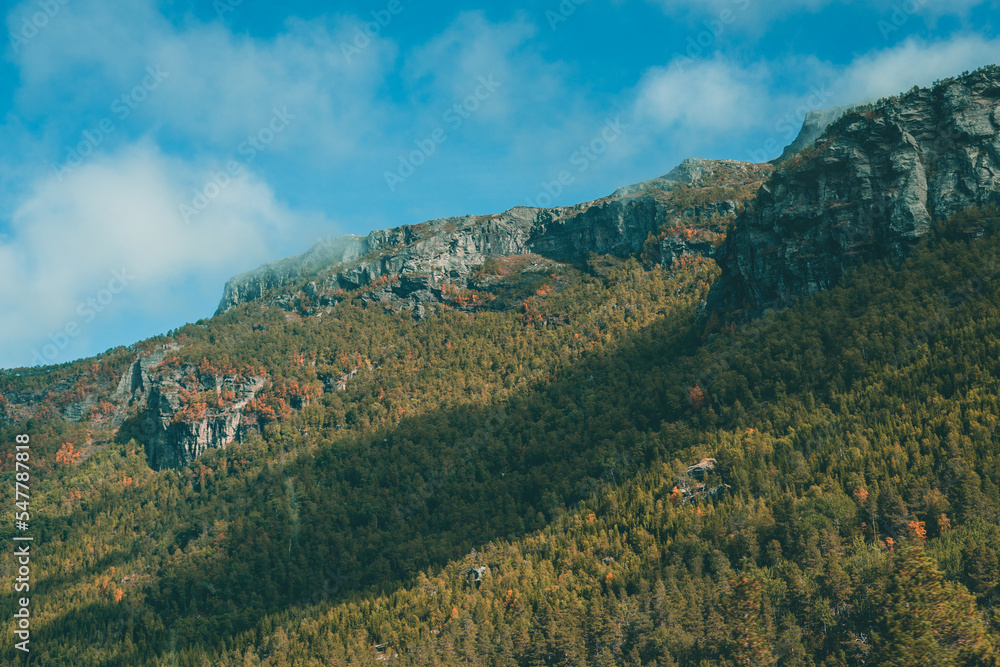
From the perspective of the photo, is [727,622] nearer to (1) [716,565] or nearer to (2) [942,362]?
(1) [716,565]

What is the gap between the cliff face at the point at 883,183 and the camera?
559ft

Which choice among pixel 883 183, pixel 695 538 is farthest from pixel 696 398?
pixel 883 183

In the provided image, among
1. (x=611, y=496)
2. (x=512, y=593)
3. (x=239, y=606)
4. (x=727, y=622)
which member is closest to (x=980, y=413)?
(x=727, y=622)

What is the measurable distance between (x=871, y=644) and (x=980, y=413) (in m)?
51.1

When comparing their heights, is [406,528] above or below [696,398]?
below

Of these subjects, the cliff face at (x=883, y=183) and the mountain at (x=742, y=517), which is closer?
the mountain at (x=742, y=517)

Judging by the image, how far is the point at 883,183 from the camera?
180500 millimetres

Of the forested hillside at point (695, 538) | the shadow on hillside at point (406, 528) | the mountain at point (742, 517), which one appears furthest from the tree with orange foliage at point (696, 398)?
the shadow on hillside at point (406, 528)

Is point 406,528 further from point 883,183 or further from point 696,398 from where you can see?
point 883,183

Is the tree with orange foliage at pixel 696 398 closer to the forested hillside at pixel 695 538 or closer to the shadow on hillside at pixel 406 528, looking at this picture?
the forested hillside at pixel 695 538

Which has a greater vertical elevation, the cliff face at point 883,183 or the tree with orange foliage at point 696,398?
the cliff face at point 883,183

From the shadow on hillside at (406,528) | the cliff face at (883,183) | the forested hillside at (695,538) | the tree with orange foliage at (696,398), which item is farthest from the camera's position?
the cliff face at (883,183)

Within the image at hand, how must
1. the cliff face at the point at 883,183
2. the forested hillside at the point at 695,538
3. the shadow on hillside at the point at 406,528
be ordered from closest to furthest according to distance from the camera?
the forested hillside at the point at 695,538, the shadow on hillside at the point at 406,528, the cliff face at the point at 883,183

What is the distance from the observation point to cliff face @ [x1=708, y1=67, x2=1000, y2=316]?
170 metres
